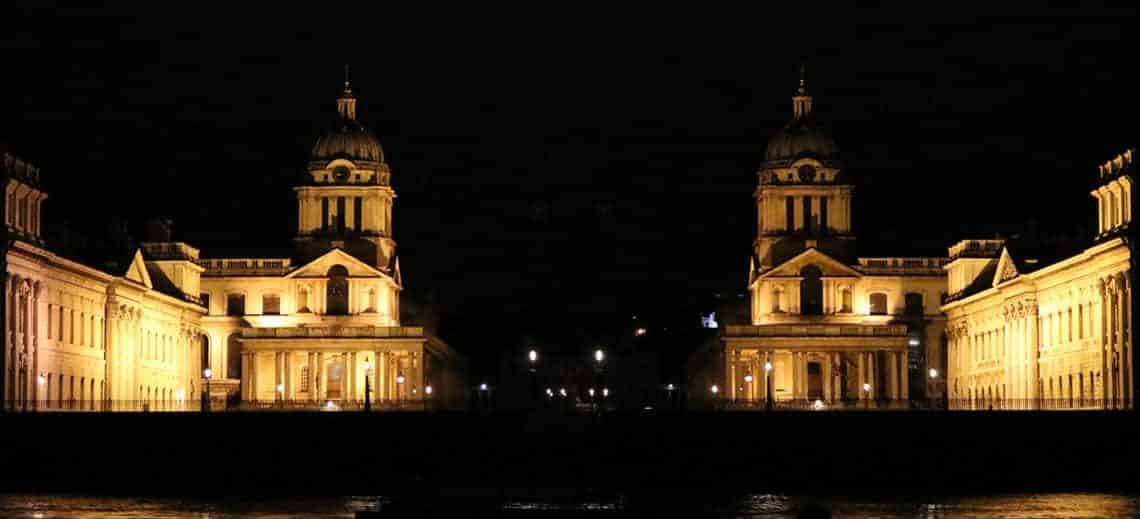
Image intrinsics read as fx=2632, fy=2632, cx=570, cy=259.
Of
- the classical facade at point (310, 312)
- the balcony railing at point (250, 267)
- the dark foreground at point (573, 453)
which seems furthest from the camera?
the balcony railing at point (250, 267)

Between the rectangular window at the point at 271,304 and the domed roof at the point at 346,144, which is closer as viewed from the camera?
the domed roof at the point at 346,144

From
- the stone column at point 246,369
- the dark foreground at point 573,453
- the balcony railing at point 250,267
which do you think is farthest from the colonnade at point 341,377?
the dark foreground at point 573,453

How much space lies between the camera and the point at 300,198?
515 ft

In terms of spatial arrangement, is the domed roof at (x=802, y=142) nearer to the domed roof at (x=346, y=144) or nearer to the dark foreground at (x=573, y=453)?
the domed roof at (x=346, y=144)

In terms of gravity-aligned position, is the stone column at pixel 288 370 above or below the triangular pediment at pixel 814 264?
below

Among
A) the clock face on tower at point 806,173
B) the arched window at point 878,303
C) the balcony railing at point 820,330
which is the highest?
the clock face on tower at point 806,173

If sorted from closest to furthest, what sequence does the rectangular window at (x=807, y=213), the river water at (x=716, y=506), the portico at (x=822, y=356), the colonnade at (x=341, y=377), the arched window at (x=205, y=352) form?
the river water at (x=716, y=506) < the portico at (x=822, y=356) < the colonnade at (x=341, y=377) < the rectangular window at (x=807, y=213) < the arched window at (x=205, y=352)

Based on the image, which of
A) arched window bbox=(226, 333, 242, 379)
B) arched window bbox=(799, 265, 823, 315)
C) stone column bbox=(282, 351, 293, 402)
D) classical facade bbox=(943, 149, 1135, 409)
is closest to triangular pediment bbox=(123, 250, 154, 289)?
stone column bbox=(282, 351, 293, 402)

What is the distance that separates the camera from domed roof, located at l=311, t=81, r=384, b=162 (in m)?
156

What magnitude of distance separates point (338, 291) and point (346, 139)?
9.10 metres

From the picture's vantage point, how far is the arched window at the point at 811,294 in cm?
15625

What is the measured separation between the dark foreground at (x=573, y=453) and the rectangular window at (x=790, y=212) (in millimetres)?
66646

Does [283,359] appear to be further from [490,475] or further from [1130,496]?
[1130,496]

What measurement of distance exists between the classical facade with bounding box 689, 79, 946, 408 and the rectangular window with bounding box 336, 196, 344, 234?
23499 millimetres
